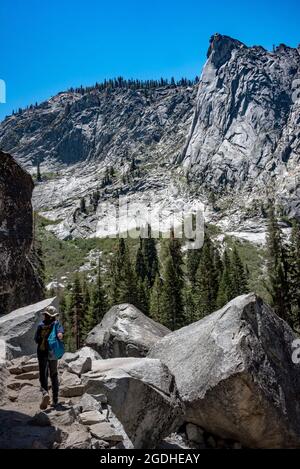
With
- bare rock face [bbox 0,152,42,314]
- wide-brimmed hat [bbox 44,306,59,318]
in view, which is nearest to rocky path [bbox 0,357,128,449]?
wide-brimmed hat [bbox 44,306,59,318]

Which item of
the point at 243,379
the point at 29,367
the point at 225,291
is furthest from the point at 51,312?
the point at 225,291

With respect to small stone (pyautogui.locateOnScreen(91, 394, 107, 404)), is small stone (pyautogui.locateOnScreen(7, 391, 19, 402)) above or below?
above

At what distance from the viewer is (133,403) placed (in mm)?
13055

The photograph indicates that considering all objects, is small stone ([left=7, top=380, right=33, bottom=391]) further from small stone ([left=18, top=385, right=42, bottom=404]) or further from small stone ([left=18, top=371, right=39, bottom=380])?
small stone ([left=18, top=371, right=39, bottom=380])

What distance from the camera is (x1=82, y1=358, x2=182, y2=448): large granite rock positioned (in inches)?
504

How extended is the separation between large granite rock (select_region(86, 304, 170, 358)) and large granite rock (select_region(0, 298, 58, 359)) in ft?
24.2

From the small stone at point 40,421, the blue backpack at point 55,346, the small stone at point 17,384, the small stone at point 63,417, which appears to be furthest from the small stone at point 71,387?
the small stone at point 40,421

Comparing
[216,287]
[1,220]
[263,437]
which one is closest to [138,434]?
[263,437]

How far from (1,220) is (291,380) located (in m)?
14.6

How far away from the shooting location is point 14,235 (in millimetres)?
21625

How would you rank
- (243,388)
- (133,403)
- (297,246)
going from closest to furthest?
(133,403)
(243,388)
(297,246)
